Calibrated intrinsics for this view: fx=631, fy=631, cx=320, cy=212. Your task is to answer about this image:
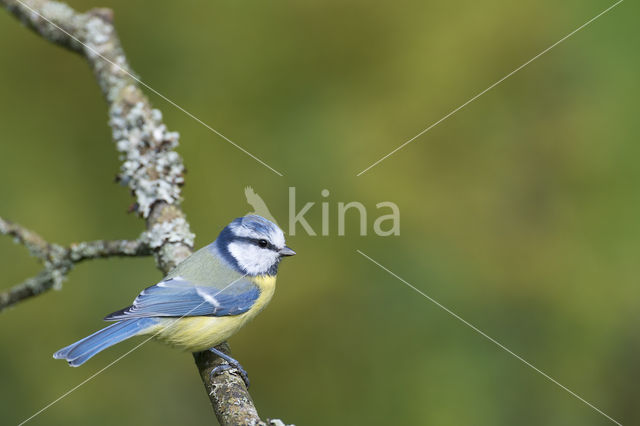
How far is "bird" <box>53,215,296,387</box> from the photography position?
1.98 metres

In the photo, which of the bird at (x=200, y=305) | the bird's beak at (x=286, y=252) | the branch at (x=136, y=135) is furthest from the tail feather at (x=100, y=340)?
the bird's beak at (x=286, y=252)

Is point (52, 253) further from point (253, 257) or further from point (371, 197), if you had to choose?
point (371, 197)

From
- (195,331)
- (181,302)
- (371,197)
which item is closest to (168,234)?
(181,302)

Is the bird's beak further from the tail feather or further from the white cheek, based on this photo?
the tail feather

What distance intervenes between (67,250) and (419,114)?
5.66 feet

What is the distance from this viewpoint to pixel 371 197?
2953mm

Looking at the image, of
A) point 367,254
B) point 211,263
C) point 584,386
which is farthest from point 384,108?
point 584,386

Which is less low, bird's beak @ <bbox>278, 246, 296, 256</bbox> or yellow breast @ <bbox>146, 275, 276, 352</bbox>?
bird's beak @ <bbox>278, 246, 296, 256</bbox>

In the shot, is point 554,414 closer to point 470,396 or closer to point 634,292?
point 470,396

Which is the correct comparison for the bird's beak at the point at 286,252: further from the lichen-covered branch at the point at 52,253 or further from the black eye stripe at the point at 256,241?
the lichen-covered branch at the point at 52,253

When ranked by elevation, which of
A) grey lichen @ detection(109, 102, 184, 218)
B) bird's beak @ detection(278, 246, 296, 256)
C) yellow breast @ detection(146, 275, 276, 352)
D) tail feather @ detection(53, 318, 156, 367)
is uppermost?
grey lichen @ detection(109, 102, 184, 218)

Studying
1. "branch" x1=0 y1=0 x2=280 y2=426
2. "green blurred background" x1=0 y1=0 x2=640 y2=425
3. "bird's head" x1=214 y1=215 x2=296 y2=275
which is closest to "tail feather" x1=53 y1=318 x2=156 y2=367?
"branch" x1=0 y1=0 x2=280 y2=426

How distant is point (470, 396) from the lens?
104 inches

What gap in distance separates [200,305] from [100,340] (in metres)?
0.32
